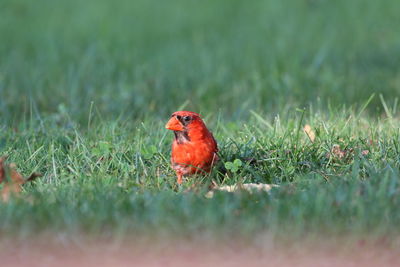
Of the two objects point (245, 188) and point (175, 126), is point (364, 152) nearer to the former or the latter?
point (245, 188)

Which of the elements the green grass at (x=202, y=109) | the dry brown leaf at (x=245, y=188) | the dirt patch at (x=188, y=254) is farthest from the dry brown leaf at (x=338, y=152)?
the dirt patch at (x=188, y=254)

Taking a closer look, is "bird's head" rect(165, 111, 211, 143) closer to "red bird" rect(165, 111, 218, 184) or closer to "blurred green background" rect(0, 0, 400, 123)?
"red bird" rect(165, 111, 218, 184)

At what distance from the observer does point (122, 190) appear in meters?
4.37

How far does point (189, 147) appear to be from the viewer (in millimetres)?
4613

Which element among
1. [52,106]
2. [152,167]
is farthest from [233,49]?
[152,167]

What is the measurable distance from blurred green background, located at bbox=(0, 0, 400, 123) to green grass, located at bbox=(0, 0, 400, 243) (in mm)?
27

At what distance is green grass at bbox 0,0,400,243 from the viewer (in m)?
4.00

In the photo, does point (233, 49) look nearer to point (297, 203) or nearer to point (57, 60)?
point (57, 60)

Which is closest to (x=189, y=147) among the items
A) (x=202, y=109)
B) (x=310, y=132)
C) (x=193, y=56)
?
(x=310, y=132)

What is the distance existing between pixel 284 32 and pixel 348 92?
2.35m

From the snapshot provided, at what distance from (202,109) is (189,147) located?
2411mm

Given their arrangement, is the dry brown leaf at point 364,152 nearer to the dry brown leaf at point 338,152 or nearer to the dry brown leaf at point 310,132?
the dry brown leaf at point 338,152

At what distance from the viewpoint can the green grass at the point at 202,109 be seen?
400 cm

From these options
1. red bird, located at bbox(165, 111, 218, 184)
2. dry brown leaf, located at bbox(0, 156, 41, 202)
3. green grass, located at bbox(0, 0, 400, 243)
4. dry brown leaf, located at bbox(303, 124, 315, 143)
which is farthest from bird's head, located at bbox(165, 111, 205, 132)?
dry brown leaf, located at bbox(303, 124, 315, 143)
